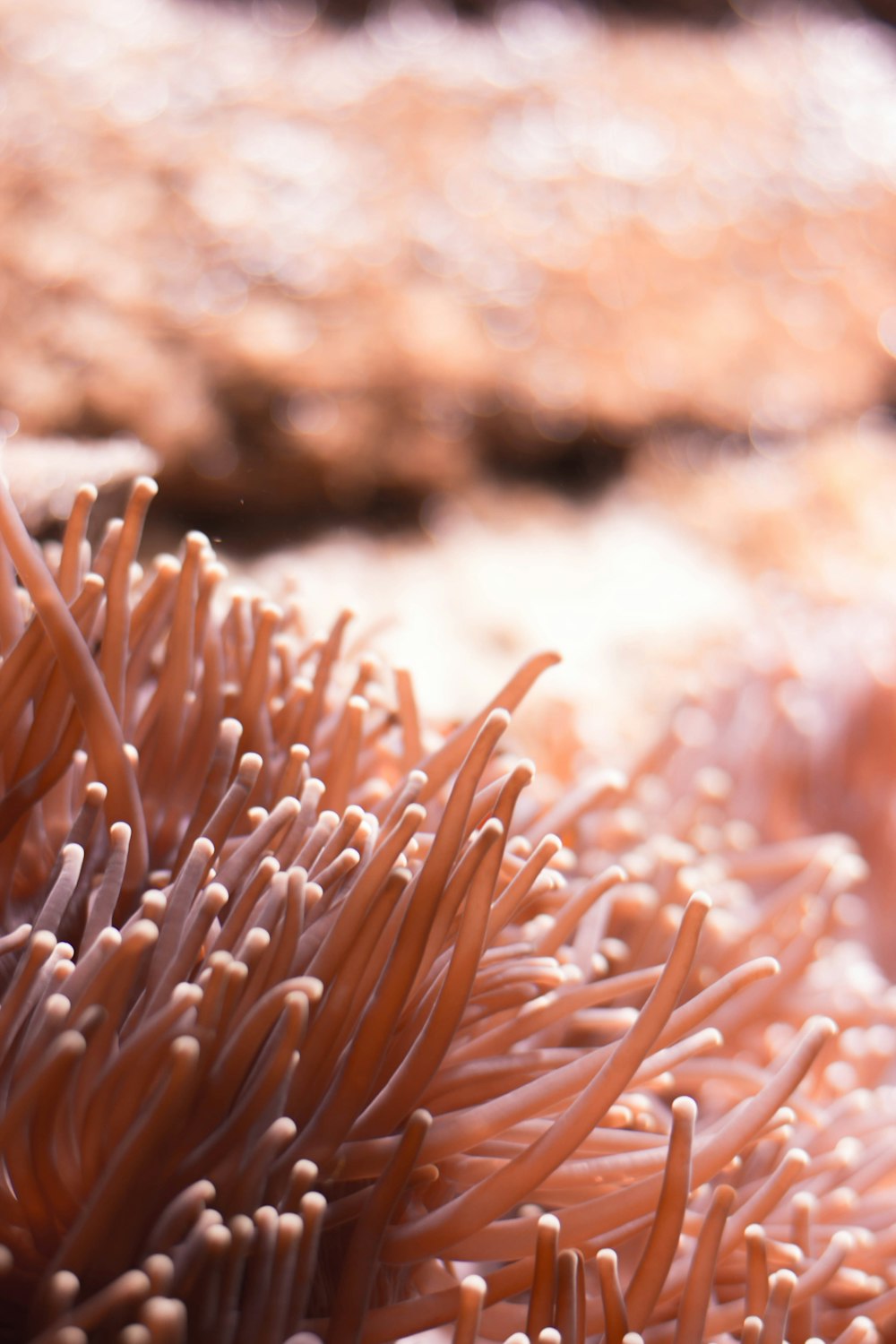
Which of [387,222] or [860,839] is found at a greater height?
[387,222]

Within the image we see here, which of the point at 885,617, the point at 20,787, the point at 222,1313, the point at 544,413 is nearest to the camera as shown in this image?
the point at 222,1313

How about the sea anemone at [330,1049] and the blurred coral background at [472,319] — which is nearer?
the sea anemone at [330,1049]

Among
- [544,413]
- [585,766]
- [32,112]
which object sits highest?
[32,112]

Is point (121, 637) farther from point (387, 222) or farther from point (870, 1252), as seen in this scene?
point (387, 222)

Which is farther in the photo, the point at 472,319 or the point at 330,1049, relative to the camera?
the point at 472,319

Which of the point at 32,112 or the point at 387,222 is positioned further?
the point at 387,222

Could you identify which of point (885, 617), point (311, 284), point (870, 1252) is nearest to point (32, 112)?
point (311, 284)

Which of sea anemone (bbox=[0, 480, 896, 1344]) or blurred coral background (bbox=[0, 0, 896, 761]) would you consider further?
blurred coral background (bbox=[0, 0, 896, 761])

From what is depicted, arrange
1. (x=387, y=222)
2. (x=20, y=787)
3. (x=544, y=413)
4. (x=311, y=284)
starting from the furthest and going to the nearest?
1. (x=544, y=413)
2. (x=387, y=222)
3. (x=311, y=284)
4. (x=20, y=787)
